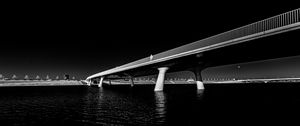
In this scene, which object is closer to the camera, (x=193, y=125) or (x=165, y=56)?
(x=193, y=125)

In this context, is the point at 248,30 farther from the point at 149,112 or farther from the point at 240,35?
the point at 149,112

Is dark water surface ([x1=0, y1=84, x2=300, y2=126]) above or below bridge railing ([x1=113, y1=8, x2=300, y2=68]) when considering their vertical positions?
below

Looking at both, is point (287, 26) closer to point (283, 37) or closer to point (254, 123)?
point (283, 37)

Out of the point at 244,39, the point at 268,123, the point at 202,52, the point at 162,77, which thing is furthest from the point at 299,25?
A: the point at 162,77

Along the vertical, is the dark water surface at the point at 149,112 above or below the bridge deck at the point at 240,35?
below

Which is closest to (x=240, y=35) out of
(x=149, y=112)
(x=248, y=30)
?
(x=248, y=30)

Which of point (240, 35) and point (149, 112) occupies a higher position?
point (240, 35)

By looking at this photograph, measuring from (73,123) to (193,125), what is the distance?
7.67 m

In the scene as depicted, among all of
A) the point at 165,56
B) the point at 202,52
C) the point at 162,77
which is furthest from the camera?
the point at 162,77

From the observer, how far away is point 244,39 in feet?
87.5

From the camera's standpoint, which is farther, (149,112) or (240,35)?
(240,35)

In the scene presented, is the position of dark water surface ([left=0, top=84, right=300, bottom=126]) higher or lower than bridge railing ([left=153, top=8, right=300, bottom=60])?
lower

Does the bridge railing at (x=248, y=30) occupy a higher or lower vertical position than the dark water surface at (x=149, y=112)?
higher

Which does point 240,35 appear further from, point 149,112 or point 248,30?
point 149,112
